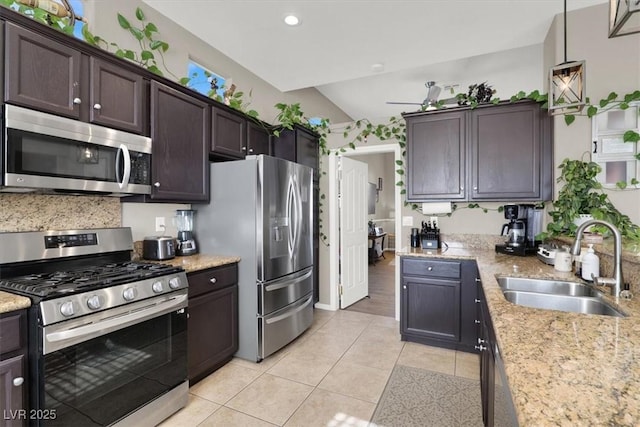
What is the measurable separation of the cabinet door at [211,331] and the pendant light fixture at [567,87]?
2618 millimetres

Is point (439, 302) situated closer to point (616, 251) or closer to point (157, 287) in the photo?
point (616, 251)

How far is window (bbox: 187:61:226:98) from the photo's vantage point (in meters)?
3.03

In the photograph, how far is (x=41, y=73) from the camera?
5.38 ft

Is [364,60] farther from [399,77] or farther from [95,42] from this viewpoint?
[95,42]

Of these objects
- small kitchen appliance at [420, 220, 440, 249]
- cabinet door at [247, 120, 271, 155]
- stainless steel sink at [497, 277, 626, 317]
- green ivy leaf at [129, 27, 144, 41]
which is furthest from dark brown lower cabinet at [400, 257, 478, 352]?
green ivy leaf at [129, 27, 144, 41]

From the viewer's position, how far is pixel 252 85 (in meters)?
3.77

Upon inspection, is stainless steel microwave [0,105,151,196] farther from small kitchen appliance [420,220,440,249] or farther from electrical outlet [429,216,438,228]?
electrical outlet [429,216,438,228]

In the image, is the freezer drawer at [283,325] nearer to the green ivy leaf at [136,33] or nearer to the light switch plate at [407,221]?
the light switch plate at [407,221]

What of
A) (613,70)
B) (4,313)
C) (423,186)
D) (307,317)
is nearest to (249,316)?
(307,317)

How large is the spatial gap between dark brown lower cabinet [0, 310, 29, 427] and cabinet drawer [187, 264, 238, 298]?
36.7 inches

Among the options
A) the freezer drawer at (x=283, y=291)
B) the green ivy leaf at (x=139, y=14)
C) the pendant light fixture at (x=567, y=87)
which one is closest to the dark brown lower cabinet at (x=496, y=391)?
the pendant light fixture at (x=567, y=87)

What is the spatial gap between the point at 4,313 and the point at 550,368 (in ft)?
6.48

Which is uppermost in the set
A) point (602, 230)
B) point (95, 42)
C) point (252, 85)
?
point (252, 85)

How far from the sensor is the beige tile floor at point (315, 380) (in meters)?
1.97
